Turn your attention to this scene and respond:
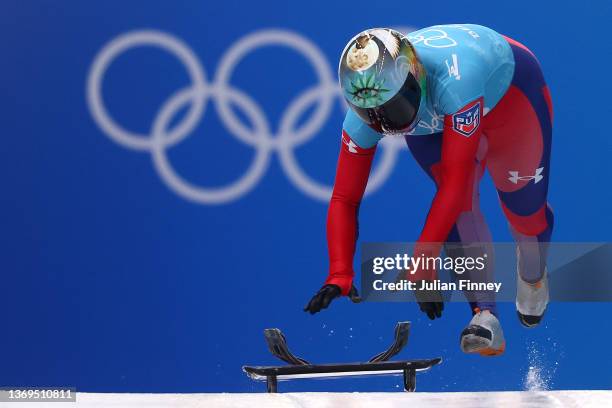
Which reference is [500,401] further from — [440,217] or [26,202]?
[26,202]

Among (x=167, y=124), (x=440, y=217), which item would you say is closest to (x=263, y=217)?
(x=167, y=124)

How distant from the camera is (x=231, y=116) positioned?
6.23 meters

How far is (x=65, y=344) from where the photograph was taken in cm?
629

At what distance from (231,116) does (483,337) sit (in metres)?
2.90

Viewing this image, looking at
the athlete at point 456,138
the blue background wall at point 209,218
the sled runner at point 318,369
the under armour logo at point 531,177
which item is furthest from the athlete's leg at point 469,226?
the blue background wall at point 209,218

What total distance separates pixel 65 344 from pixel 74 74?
1635mm

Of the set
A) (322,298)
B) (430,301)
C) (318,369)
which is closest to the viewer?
(322,298)

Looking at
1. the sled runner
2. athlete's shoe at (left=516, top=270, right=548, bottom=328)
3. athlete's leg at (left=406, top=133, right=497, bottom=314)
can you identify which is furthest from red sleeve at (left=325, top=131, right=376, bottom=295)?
athlete's shoe at (left=516, top=270, right=548, bottom=328)

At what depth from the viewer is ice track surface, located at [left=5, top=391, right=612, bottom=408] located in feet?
10.5

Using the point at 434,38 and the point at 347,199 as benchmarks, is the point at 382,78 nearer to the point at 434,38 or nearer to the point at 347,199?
the point at 434,38

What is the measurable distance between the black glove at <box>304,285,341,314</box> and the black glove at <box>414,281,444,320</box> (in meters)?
0.28

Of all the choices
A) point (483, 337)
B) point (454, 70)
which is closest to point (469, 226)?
point (483, 337)

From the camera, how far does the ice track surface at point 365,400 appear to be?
3.20m

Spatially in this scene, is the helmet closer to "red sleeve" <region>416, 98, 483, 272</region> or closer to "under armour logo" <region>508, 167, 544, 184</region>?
"red sleeve" <region>416, 98, 483, 272</region>
